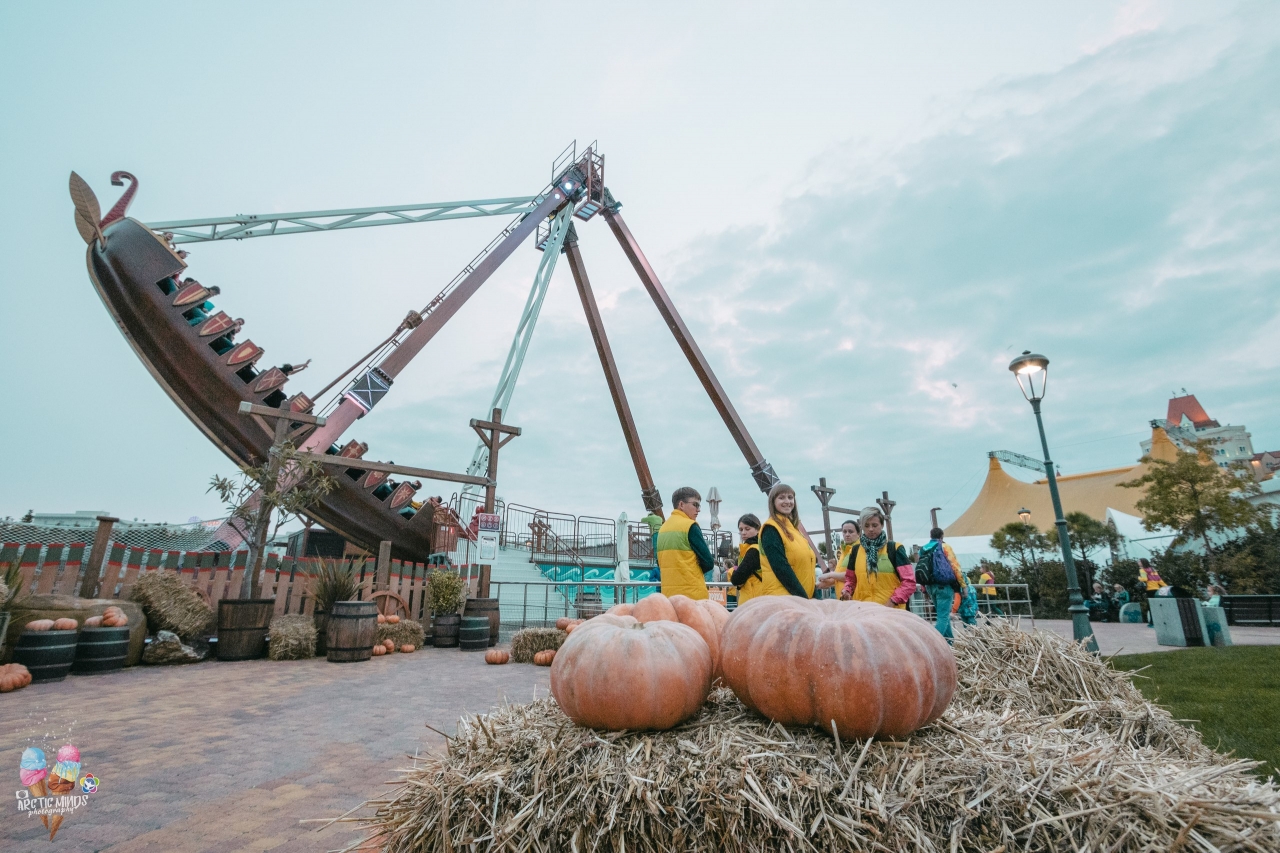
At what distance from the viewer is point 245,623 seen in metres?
6.89

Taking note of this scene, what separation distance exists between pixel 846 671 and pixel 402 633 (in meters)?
8.16

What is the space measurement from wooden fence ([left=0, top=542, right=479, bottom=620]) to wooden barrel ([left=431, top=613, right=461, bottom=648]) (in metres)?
0.73

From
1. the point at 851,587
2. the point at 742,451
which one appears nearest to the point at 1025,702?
the point at 851,587

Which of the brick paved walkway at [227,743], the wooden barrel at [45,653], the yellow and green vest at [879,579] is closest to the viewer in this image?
the brick paved walkway at [227,743]

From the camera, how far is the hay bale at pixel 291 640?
275 inches

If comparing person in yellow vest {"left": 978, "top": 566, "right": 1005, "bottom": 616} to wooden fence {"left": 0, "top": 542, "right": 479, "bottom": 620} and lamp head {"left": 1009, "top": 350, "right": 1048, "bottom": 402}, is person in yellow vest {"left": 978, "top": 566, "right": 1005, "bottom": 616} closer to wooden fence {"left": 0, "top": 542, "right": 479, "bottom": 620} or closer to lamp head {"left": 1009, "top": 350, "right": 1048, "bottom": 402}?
lamp head {"left": 1009, "top": 350, "right": 1048, "bottom": 402}

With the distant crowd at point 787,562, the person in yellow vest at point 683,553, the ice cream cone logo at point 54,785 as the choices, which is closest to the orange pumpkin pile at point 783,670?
the distant crowd at point 787,562

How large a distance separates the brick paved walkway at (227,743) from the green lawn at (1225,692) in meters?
3.72

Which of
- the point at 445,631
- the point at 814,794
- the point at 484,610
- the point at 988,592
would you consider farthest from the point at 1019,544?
the point at 814,794

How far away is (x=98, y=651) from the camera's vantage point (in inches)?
213

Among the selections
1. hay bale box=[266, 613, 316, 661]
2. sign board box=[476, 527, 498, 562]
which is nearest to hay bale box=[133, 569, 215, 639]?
hay bale box=[266, 613, 316, 661]

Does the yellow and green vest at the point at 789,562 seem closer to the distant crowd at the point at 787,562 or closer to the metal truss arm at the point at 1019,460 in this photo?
the distant crowd at the point at 787,562

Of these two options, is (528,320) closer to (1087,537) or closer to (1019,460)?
(1087,537)

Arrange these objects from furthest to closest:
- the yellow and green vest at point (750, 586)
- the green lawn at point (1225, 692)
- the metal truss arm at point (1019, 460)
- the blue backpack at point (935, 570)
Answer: the metal truss arm at point (1019, 460) → the blue backpack at point (935, 570) → the yellow and green vest at point (750, 586) → the green lawn at point (1225, 692)
